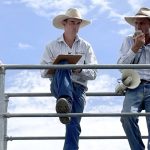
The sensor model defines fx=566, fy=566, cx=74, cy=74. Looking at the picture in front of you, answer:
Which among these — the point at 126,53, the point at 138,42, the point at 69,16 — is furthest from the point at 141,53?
the point at 69,16

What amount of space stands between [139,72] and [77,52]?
79cm

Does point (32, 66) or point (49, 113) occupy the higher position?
point (32, 66)

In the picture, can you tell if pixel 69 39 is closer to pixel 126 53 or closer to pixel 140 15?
pixel 126 53

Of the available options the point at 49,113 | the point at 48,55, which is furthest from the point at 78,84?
the point at 49,113

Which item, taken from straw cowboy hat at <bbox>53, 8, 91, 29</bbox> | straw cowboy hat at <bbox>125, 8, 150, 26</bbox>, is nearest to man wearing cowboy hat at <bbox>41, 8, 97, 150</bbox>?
straw cowboy hat at <bbox>53, 8, 91, 29</bbox>

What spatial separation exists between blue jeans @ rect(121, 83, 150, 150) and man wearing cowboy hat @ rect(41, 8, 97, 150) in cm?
53

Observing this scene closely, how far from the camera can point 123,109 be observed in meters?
6.39

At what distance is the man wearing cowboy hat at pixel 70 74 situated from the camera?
20.2 feet

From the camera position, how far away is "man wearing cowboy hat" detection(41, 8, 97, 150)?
20.2ft

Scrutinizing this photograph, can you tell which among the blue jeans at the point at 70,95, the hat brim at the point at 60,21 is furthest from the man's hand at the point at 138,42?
the hat brim at the point at 60,21

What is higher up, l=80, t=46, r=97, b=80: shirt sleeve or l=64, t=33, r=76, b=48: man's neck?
l=64, t=33, r=76, b=48: man's neck

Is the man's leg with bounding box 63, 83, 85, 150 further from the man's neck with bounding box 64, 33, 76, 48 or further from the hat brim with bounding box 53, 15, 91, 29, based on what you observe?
the hat brim with bounding box 53, 15, 91, 29

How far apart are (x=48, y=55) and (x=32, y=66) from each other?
0.98 m

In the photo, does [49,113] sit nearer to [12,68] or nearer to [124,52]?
[12,68]
